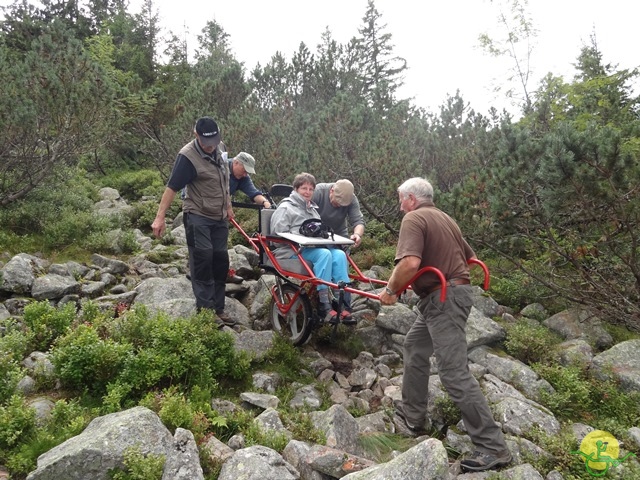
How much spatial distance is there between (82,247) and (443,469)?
775cm

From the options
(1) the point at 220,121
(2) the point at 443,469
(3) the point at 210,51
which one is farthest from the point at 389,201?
(3) the point at 210,51

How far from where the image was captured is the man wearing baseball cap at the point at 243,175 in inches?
247

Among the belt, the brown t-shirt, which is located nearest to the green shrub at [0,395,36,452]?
the brown t-shirt

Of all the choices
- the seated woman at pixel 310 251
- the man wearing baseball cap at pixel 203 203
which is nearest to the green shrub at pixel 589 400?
the seated woman at pixel 310 251

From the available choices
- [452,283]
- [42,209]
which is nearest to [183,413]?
[452,283]

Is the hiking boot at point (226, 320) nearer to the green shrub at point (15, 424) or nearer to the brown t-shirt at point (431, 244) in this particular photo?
the green shrub at point (15, 424)

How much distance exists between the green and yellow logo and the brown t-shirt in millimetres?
1670

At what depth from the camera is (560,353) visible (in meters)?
5.67

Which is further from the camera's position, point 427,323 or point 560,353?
point 560,353

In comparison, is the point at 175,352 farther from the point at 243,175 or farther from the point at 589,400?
the point at 589,400

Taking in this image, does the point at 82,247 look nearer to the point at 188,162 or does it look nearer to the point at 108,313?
the point at 108,313

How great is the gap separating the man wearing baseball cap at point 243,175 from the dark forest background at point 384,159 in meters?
2.97

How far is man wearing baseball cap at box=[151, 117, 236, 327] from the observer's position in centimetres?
522

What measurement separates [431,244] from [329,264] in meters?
1.51
